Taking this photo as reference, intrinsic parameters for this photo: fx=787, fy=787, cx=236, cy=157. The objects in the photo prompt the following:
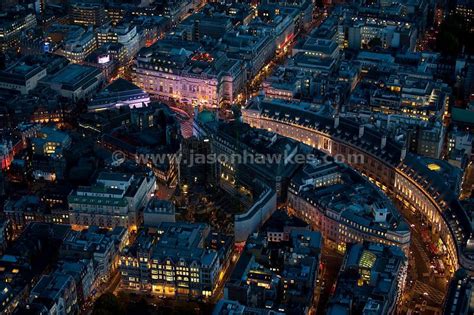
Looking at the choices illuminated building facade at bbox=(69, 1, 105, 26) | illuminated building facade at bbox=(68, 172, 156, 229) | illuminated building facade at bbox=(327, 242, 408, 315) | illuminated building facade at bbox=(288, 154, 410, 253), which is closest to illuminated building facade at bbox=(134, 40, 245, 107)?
illuminated building facade at bbox=(69, 1, 105, 26)

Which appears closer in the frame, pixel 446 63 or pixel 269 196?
pixel 269 196

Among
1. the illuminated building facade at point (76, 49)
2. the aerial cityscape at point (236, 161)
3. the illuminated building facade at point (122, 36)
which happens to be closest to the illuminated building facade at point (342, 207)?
the aerial cityscape at point (236, 161)

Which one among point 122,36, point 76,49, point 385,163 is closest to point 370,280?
point 385,163

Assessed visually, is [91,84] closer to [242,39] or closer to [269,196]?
[242,39]

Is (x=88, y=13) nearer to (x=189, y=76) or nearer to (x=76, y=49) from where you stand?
(x=76, y=49)

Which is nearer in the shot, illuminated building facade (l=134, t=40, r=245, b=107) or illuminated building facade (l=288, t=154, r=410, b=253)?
illuminated building facade (l=288, t=154, r=410, b=253)

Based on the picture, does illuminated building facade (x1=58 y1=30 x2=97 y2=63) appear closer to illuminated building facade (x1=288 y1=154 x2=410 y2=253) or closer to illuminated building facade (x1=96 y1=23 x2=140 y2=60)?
illuminated building facade (x1=96 y1=23 x2=140 y2=60)

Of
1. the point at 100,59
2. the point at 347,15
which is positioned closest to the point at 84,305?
the point at 100,59
